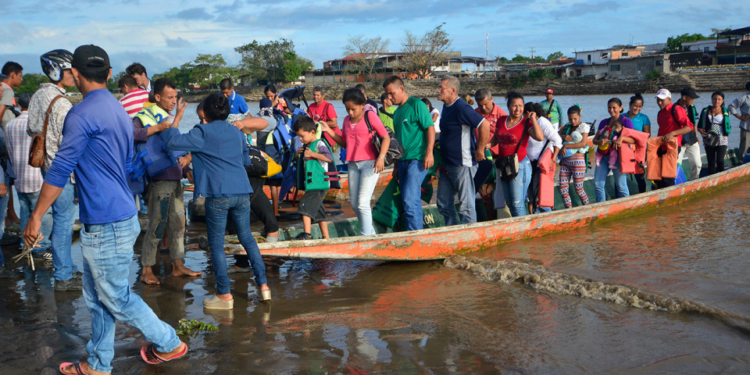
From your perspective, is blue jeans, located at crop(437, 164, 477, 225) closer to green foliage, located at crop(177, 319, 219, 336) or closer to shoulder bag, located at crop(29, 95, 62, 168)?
green foliage, located at crop(177, 319, 219, 336)

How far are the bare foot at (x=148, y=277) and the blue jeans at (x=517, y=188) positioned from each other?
3799 mm

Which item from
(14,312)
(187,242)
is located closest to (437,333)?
(14,312)

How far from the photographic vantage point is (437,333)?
3.76 meters

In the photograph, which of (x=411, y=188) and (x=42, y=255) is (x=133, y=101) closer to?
(x=42, y=255)

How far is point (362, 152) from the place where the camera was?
17.4ft

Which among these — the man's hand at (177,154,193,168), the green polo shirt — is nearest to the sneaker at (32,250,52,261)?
the man's hand at (177,154,193,168)

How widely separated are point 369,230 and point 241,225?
170cm

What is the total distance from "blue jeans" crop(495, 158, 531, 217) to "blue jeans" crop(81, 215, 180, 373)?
4.24 m

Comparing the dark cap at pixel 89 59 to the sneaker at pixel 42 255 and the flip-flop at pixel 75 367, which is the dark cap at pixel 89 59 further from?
the sneaker at pixel 42 255

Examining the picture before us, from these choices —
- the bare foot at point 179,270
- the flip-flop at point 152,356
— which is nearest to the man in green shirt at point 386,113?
the bare foot at point 179,270

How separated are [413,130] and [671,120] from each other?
14.9 feet

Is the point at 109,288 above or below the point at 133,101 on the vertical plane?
below

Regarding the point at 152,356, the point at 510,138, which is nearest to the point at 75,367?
the point at 152,356

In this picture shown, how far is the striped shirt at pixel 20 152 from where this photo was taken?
5133 mm
